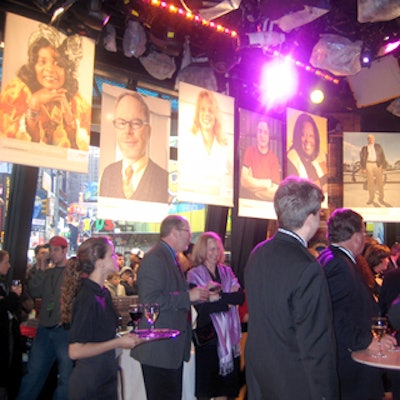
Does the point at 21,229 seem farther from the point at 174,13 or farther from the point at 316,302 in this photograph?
the point at 316,302

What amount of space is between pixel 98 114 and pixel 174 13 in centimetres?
130

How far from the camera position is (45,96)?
149 inches

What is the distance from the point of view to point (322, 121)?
19.8ft

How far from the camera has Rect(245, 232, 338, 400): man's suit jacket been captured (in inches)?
67.7

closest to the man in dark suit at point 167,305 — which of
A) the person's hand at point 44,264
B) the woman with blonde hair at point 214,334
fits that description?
the woman with blonde hair at point 214,334

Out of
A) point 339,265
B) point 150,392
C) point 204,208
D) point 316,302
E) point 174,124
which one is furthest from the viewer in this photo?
point 204,208

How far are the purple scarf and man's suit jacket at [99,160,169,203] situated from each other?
2.85 feet

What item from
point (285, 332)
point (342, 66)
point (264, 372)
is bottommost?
point (264, 372)

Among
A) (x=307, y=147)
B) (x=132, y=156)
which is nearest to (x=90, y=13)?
(x=132, y=156)

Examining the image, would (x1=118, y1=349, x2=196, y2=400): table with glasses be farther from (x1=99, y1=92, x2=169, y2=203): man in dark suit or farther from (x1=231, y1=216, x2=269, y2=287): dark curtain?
(x1=231, y1=216, x2=269, y2=287): dark curtain

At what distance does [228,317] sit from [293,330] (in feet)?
7.15

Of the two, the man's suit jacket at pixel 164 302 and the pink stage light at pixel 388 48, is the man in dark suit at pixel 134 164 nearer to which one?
the man's suit jacket at pixel 164 302

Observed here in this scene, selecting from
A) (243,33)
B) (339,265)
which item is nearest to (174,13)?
(243,33)

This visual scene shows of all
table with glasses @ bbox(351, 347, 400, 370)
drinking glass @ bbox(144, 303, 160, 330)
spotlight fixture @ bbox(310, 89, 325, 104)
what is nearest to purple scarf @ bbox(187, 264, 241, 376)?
drinking glass @ bbox(144, 303, 160, 330)
